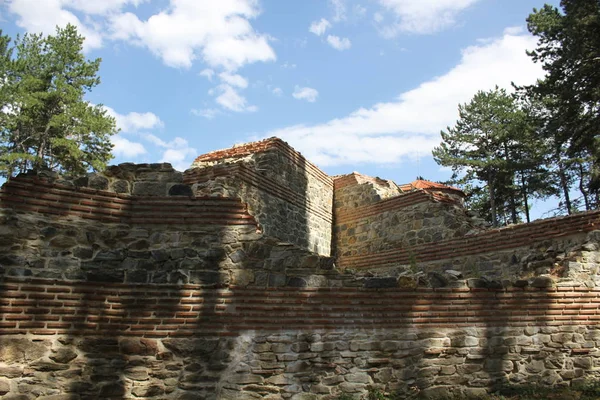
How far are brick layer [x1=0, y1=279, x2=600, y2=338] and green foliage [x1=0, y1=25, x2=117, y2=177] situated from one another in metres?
21.5

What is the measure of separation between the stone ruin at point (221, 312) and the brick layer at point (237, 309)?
0.01 m

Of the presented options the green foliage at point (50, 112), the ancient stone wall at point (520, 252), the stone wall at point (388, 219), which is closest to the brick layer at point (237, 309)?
the ancient stone wall at point (520, 252)

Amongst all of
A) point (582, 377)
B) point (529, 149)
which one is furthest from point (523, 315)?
point (529, 149)

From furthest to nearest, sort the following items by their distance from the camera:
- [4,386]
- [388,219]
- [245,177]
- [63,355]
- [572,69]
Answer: [572,69]
[388,219]
[245,177]
[63,355]
[4,386]

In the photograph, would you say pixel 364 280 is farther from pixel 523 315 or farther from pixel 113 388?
pixel 113 388

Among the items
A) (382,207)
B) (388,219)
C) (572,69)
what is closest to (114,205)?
(388,219)

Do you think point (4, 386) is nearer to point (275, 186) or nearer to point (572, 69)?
point (275, 186)

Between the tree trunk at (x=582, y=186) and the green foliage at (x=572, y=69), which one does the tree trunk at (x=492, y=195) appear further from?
the green foliage at (x=572, y=69)

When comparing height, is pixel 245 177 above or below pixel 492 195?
below

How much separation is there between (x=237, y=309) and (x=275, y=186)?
519 cm

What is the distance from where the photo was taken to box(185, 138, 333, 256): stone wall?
9.02 m

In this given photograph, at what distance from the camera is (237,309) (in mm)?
5027

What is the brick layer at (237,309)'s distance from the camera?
4453mm

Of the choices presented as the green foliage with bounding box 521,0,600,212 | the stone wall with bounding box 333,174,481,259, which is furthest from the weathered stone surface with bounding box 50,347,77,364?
the green foliage with bounding box 521,0,600,212
